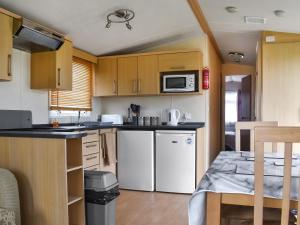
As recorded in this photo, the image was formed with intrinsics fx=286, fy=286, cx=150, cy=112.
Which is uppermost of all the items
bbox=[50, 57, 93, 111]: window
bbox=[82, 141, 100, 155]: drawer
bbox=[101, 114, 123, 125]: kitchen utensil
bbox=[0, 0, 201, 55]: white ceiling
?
bbox=[0, 0, 201, 55]: white ceiling

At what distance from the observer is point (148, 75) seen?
4.39 meters

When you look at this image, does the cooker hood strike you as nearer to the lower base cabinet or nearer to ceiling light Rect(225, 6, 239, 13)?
the lower base cabinet

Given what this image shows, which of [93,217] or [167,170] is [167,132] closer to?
[167,170]

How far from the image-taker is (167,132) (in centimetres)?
386

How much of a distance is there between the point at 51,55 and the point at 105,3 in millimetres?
838

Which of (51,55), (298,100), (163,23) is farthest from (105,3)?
(298,100)

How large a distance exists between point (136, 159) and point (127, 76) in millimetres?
1339

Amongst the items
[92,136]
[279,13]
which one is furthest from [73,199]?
[279,13]

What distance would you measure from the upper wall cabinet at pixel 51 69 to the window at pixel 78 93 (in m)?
0.45

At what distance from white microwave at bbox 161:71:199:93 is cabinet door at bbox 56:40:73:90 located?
1476 mm

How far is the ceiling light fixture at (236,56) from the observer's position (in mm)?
6074

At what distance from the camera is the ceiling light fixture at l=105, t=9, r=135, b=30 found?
333 cm

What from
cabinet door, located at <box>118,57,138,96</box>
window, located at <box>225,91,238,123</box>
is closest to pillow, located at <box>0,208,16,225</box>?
cabinet door, located at <box>118,57,138,96</box>

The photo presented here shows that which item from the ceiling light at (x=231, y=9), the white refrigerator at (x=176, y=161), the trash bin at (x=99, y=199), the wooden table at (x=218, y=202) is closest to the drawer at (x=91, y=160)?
the white refrigerator at (x=176, y=161)
